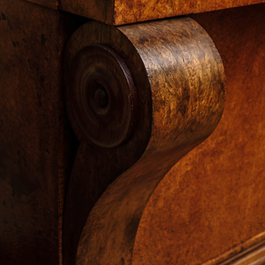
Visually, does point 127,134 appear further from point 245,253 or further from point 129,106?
point 245,253

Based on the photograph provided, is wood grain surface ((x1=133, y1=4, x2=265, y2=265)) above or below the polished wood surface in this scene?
below

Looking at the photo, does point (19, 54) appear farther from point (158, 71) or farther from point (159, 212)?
point (159, 212)

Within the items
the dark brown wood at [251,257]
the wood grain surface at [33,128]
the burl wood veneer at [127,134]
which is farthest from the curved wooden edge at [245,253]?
the wood grain surface at [33,128]

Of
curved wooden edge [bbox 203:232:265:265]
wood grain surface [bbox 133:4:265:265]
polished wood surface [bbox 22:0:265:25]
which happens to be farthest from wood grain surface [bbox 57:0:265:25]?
curved wooden edge [bbox 203:232:265:265]

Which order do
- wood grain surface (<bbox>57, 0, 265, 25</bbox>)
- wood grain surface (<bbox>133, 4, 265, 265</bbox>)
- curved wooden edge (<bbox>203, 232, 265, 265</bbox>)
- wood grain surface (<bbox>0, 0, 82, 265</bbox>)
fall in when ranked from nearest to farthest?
wood grain surface (<bbox>57, 0, 265, 25</bbox>), wood grain surface (<bbox>0, 0, 82, 265</bbox>), wood grain surface (<bbox>133, 4, 265, 265</bbox>), curved wooden edge (<bbox>203, 232, 265, 265</bbox>)

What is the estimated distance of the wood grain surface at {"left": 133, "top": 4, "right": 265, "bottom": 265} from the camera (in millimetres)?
1297

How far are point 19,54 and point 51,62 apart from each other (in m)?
0.10

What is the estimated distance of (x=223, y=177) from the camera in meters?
1.47

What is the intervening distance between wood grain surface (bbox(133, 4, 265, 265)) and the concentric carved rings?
0.43 meters

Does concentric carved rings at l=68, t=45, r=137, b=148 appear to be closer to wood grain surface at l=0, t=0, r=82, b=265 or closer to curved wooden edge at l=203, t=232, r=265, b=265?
wood grain surface at l=0, t=0, r=82, b=265

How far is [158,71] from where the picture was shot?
765mm

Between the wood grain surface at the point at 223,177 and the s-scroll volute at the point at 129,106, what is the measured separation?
13.0 inches

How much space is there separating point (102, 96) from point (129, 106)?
0.07m

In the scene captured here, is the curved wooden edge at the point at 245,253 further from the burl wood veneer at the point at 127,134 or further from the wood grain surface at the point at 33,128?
the wood grain surface at the point at 33,128
